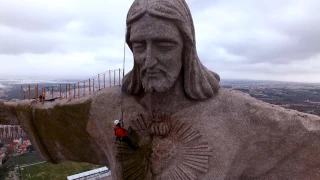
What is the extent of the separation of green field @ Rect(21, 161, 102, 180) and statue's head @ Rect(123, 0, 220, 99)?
27365mm

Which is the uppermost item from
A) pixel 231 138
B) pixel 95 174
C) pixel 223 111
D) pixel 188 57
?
pixel 188 57

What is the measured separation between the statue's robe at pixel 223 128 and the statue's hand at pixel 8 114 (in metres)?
0.02

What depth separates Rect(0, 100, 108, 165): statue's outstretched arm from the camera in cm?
474

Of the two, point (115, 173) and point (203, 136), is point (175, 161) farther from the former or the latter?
point (115, 173)

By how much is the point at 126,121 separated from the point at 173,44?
1.40m

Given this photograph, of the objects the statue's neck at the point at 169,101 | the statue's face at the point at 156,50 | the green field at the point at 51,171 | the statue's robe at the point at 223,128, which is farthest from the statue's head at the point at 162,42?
the green field at the point at 51,171

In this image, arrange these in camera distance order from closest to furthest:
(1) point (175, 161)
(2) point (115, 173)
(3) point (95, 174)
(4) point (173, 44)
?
(4) point (173, 44) → (1) point (175, 161) → (2) point (115, 173) → (3) point (95, 174)

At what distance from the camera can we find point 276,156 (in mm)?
4445

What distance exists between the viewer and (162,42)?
12.0 ft

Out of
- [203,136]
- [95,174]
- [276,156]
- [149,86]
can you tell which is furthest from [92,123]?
[95,174]

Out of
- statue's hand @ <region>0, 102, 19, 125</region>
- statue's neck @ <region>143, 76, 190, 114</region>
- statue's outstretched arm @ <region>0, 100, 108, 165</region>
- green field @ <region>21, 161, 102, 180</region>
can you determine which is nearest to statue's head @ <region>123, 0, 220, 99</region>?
statue's neck @ <region>143, 76, 190, 114</region>

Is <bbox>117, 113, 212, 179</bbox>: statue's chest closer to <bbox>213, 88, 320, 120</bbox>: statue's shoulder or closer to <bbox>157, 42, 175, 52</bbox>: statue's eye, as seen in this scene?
<bbox>213, 88, 320, 120</bbox>: statue's shoulder

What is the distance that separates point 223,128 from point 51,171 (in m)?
30.3

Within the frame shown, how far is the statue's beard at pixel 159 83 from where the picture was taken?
3723 millimetres
